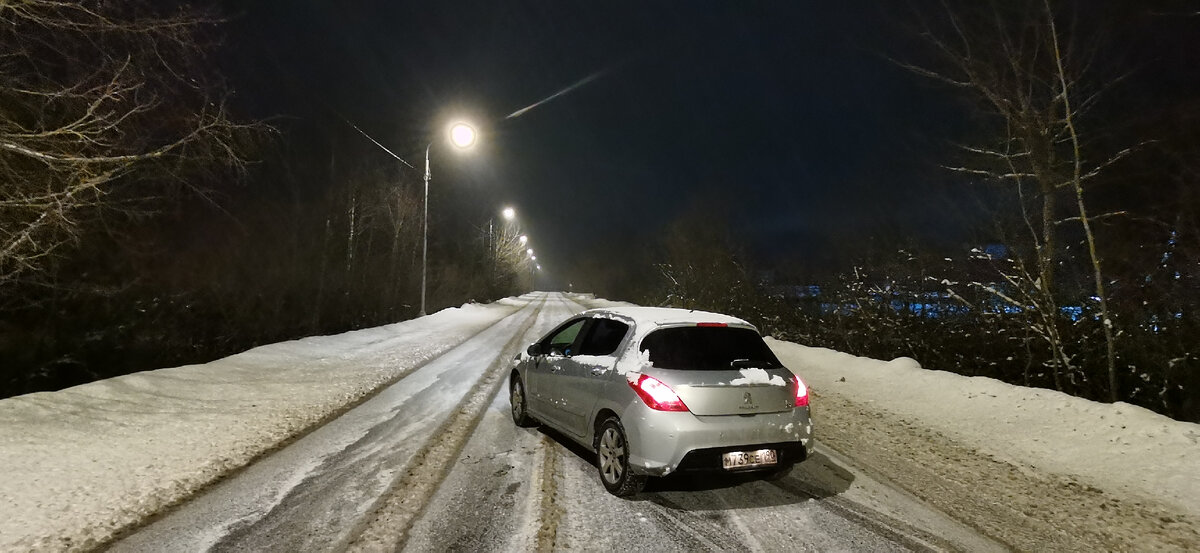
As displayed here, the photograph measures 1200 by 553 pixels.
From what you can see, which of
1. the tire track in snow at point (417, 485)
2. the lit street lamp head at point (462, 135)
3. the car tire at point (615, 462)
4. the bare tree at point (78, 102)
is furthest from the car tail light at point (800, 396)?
the lit street lamp head at point (462, 135)

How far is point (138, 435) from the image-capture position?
549 cm

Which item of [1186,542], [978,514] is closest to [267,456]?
[978,514]

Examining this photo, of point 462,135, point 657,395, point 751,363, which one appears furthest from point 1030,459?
point 462,135

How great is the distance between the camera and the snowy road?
3.40 meters

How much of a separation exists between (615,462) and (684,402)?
825mm

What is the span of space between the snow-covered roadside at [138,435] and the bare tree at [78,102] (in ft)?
5.79

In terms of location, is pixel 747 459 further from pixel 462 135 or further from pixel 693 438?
pixel 462 135

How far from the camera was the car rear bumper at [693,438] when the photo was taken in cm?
385

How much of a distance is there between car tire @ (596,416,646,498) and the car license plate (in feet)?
2.15

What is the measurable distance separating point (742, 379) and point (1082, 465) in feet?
13.2

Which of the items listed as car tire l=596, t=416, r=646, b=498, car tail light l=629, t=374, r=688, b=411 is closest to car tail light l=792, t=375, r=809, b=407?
car tail light l=629, t=374, r=688, b=411

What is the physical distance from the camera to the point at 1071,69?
7.81 metres

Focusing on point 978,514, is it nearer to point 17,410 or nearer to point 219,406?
point 219,406

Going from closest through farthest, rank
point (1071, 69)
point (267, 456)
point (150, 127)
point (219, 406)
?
point (267, 456) < point (150, 127) < point (219, 406) < point (1071, 69)
